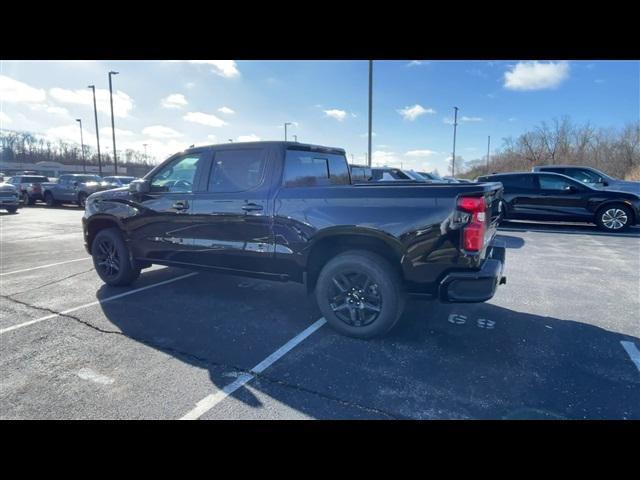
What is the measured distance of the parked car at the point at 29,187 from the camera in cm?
2152

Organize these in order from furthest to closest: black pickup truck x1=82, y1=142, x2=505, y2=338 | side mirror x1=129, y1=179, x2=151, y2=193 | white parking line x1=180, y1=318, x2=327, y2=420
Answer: side mirror x1=129, y1=179, x2=151, y2=193, black pickup truck x1=82, y1=142, x2=505, y2=338, white parking line x1=180, y1=318, x2=327, y2=420

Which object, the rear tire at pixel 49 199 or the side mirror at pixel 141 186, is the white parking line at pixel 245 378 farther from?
Result: the rear tire at pixel 49 199

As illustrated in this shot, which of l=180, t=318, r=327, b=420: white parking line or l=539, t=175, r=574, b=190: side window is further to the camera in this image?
l=539, t=175, r=574, b=190: side window

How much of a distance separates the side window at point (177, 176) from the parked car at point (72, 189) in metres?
17.6

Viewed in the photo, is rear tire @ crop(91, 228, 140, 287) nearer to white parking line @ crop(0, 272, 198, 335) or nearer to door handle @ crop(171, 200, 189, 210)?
white parking line @ crop(0, 272, 198, 335)

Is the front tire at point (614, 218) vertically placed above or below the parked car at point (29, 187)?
below

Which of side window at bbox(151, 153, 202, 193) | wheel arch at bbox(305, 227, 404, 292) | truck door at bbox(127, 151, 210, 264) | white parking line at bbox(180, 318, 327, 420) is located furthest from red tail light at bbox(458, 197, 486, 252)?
side window at bbox(151, 153, 202, 193)

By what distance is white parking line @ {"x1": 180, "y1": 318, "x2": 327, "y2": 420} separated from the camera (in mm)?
2520

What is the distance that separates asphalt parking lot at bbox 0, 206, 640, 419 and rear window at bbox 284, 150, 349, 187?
1.56m

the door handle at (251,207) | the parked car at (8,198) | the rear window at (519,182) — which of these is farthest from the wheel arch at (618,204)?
the parked car at (8,198)

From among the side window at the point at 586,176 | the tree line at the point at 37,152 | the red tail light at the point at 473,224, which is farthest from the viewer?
the tree line at the point at 37,152

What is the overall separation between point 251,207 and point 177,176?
1.39 m

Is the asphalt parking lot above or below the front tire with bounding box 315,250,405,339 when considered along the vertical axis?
below
